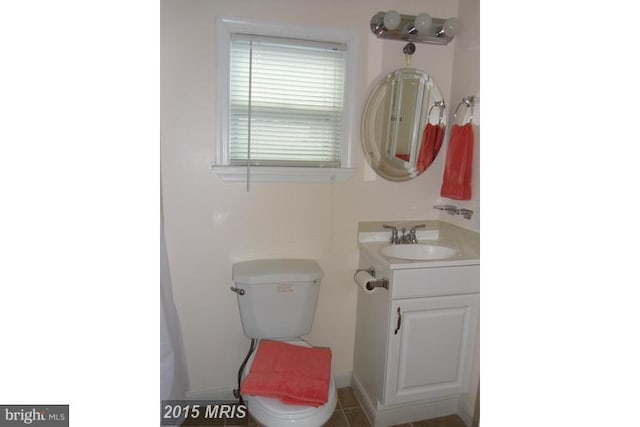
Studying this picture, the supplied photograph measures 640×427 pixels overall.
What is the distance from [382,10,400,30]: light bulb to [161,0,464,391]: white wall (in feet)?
0.41

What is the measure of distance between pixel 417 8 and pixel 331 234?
4.14 feet

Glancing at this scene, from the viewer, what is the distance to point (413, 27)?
1.82m

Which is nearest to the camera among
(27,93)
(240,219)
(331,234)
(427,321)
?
(27,93)

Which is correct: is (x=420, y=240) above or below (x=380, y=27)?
below

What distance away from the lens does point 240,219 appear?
6.09 ft

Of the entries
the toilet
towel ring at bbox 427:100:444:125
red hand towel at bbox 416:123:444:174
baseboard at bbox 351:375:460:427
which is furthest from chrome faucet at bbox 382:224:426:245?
baseboard at bbox 351:375:460:427

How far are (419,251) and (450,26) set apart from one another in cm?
116

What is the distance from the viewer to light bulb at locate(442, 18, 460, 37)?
1.85 metres

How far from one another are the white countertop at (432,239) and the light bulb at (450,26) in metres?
0.99

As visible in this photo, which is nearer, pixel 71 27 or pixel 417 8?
pixel 71 27

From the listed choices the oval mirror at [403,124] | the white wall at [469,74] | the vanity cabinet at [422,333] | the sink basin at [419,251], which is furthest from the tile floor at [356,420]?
the oval mirror at [403,124]
